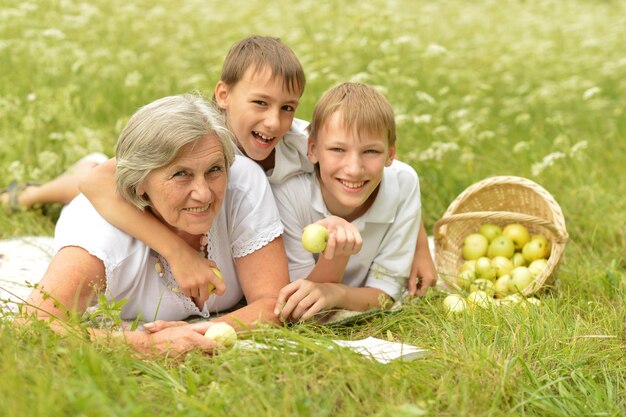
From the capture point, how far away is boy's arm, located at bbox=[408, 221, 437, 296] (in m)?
3.79

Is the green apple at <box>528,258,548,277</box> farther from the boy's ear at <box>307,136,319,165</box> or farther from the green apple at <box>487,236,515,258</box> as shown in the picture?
the boy's ear at <box>307,136,319,165</box>

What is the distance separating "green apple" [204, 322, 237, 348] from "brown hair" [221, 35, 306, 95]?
1.14 meters

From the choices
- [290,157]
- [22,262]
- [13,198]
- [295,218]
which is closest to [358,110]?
[290,157]

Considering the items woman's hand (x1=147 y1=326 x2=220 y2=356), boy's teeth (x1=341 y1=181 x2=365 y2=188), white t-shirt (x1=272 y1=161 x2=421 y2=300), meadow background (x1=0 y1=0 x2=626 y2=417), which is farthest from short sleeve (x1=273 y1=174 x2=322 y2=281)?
woman's hand (x1=147 y1=326 x2=220 y2=356)

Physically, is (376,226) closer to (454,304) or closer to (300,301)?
(454,304)

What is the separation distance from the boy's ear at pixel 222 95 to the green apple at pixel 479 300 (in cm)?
140

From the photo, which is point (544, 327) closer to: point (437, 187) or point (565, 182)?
point (437, 187)

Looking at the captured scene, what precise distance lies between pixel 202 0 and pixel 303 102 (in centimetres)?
317

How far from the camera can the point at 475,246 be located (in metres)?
4.27

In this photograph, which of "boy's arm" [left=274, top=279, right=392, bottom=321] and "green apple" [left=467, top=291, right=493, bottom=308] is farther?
"green apple" [left=467, top=291, right=493, bottom=308]

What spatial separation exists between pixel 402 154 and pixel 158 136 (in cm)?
240

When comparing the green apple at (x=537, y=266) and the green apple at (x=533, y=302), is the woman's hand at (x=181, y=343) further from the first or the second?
the green apple at (x=537, y=266)

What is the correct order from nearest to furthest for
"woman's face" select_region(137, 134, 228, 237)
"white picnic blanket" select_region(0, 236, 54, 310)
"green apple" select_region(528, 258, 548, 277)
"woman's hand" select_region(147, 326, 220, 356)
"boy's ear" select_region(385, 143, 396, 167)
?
"woman's hand" select_region(147, 326, 220, 356) → "woman's face" select_region(137, 134, 228, 237) → "boy's ear" select_region(385, 143, 396, 167) → "white picnic blanket" select_region(0, 236, 54, 310) → "green apple" select_region(528, 258, 548, 277)

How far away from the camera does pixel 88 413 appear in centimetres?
215
